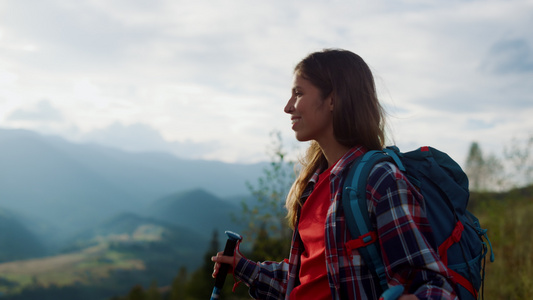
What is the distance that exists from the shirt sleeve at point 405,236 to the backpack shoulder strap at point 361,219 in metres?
0.03

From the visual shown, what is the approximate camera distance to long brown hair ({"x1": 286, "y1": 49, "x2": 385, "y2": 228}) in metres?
1.86

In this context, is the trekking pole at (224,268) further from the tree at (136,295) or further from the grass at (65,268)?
the grass at (65,268)

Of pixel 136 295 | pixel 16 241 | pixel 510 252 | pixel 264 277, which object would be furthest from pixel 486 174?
pixel 16 241

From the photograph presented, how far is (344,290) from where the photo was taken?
1.66 meters

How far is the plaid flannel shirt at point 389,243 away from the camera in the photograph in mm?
1463

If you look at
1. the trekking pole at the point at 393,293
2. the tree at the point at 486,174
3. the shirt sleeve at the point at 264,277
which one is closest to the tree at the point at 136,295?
the tree at the point at 486,174

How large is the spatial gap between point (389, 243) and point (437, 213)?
0.26 meters

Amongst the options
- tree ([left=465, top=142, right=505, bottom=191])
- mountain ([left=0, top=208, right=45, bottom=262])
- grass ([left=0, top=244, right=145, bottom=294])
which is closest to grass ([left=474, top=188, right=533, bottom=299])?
tree ([left=465, top=142, right=505, bottom=191])

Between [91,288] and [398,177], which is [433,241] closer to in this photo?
[398,177]

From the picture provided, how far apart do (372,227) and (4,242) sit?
165 metres

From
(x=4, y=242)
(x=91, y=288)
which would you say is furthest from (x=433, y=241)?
(x=4, y=242)

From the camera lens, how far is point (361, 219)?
1594 mm

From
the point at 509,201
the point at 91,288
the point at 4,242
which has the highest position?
the point at 4,242

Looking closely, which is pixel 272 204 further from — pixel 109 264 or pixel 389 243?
pixel 109 264
